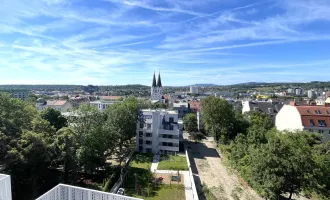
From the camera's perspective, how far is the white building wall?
42056 millimetres

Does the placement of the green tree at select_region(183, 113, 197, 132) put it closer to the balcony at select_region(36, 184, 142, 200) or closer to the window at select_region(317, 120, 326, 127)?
the window at select_region(317, 120, 326, 127)

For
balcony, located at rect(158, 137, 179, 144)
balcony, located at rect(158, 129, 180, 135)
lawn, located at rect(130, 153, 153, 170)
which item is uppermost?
balcony, located at rect(158, 129, 180, 135)

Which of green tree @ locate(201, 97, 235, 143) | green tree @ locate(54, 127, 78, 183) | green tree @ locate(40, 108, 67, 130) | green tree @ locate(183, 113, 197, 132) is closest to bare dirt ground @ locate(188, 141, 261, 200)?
green tree @ locate(201, 97, 235, 143)

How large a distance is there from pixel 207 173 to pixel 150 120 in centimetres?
1340

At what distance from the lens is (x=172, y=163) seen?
33188mm

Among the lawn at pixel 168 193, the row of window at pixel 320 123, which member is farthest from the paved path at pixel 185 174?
the row of window at pixel 320 123

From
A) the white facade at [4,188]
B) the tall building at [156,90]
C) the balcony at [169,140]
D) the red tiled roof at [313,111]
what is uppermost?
the tall building at [156,90]

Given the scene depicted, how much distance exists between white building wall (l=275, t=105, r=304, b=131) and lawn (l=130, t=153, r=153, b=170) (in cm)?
2689

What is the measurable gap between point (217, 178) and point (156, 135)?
13.4 metres

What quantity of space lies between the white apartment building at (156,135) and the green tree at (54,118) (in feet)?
43.8

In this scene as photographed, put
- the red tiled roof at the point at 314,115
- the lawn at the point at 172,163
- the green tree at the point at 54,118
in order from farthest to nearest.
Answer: the red tiled roof at the point at 314,115 → the green tree at the point at 54,118 → the lawn at the point at 172,163

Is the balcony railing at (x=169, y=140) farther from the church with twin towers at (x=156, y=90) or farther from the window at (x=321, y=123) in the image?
the church with twin towers at (x=156, y=90)

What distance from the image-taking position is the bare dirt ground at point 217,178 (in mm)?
24972

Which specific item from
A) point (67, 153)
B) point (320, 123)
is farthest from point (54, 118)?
point (320, 123)
